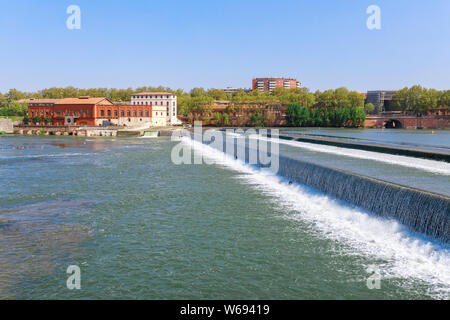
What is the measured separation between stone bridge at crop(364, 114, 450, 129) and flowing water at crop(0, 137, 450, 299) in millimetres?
101652

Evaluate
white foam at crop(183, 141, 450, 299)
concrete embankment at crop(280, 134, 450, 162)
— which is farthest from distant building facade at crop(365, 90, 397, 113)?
white foam at crop(183, 141, 450, 299)

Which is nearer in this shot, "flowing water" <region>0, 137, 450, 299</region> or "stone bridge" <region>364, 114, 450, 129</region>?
"flowing water" <region>0, 137, 450, 299</region>

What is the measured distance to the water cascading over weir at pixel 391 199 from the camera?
1012 cm

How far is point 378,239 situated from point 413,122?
111m

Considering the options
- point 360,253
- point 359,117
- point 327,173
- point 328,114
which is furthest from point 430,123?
point 360,253

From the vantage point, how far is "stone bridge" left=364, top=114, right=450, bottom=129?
107m

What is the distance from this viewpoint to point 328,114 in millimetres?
110062

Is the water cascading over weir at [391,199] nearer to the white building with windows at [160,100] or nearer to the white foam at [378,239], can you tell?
the white foam at [378,239]

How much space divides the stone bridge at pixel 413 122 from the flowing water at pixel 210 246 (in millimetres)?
101652

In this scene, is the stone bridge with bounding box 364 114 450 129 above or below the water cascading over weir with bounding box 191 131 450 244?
above

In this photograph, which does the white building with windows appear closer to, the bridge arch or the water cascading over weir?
the bridge arch
